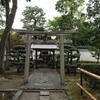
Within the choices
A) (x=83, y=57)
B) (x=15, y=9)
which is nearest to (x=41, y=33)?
(x=15, y=9)

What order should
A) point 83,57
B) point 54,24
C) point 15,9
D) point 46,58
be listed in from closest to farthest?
point 15,9, point 46,58, point 83,57, point 54,24

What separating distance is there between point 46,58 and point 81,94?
13844 mm

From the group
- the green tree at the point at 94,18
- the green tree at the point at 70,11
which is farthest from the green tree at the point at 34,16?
the green tree at the point at 94,18

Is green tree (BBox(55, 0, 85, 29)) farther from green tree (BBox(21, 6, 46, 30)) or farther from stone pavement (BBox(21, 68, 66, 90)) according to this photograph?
stone pavement (BBox(21, 68, 66, 90))

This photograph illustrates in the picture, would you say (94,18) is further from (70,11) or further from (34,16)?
(34,16)

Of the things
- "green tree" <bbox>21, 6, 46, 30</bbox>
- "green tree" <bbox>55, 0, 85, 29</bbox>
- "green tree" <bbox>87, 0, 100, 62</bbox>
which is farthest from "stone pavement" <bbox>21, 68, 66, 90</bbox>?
"green tree" <bbox>21, 6, 46, 30</bbox>

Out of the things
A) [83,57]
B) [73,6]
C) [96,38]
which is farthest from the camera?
[83,57]

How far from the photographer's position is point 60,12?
26250 millimetres

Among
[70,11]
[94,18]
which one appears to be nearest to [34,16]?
[70,11]

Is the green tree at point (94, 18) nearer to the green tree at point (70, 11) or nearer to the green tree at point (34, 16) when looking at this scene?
the green tree at point (70, 11)

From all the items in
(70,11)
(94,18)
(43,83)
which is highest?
(70,11)

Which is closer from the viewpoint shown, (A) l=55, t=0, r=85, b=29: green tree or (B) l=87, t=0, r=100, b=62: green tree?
(B) l=87, t=0, r=100, b=62: green tree

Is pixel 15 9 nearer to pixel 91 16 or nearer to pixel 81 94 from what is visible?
pixel 91 16

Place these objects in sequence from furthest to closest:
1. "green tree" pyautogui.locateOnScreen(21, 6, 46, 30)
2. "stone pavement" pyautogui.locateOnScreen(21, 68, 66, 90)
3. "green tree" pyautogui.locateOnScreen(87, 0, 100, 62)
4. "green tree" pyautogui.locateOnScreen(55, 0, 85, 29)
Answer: "green tree" pyautogui.locateOnScreen(21, 6, 46, 30) → "green tree" pyautogui.locateOnScreen(55, 0, 85, 29) → "green tree" pyautogui.locateOnScreen(87, 0, 100, 62) → "stone pavement" pyautogui.locateOnScreen(21, 68, 66, 90)
